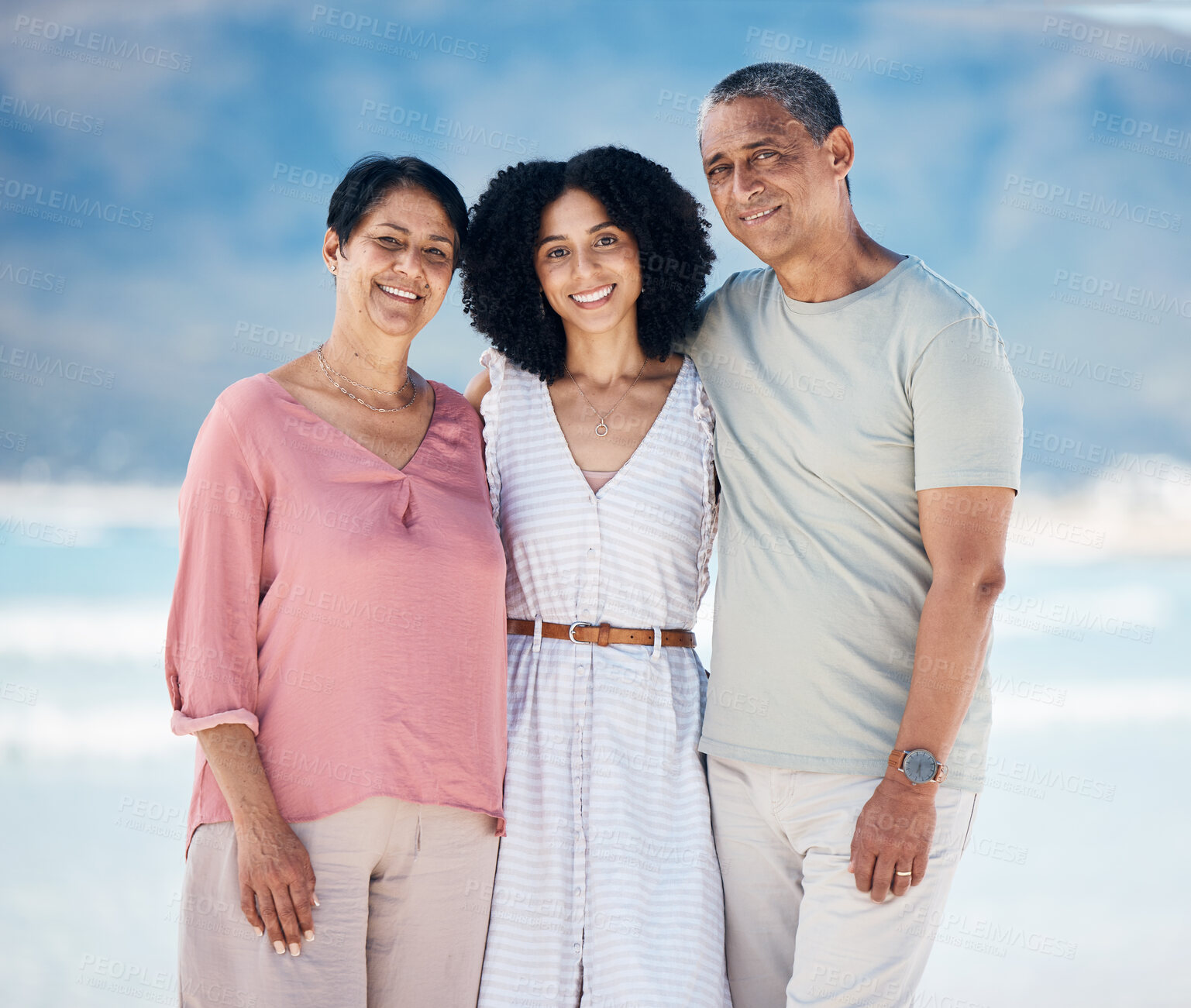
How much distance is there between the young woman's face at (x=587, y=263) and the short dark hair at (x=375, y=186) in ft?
1.15

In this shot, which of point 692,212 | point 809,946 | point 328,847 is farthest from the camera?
point 692,212

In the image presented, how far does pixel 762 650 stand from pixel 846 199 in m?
1.11

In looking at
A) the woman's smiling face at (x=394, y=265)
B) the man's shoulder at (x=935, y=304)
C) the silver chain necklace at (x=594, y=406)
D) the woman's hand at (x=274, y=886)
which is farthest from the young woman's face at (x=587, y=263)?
the woman's hand at (x=274, y=886)

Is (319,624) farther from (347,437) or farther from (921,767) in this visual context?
(921,767)

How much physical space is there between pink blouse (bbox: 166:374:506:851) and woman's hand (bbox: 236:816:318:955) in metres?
0.07

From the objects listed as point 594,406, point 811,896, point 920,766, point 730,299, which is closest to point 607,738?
point 811,896

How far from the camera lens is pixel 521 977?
91.7 inches

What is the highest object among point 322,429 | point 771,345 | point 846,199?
point 846,199

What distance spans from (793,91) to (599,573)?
122 centimetres

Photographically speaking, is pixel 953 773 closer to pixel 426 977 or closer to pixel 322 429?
pixel 426 977

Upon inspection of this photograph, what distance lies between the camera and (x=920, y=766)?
221 centimetres

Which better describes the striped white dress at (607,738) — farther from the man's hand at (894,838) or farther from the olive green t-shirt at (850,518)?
the man's hand at (894,838)

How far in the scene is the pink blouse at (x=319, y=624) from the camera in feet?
7.04

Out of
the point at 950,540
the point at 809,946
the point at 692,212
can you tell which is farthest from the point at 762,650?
the point at 692,212
